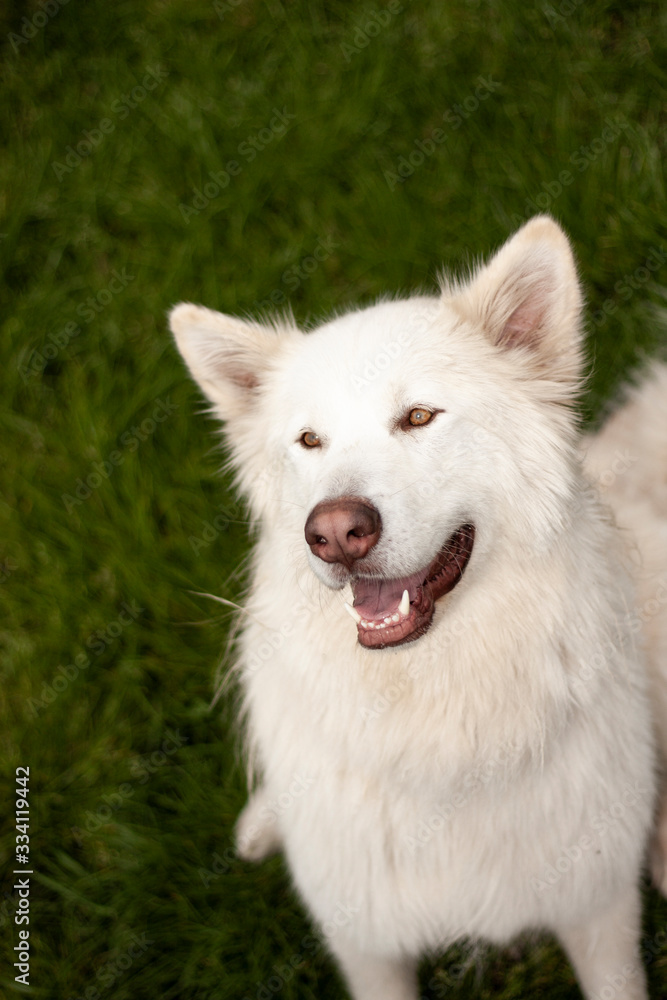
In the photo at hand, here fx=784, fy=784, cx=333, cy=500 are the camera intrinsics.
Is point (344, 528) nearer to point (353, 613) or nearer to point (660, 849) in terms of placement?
point (353, 613)

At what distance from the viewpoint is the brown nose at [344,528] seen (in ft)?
5.29

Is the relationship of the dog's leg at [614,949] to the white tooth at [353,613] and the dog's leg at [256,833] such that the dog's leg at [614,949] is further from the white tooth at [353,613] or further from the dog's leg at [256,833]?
the white tooth at [353,613]

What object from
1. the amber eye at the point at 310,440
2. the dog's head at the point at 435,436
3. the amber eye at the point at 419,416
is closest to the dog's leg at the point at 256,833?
the dog's head at the point at 435,436

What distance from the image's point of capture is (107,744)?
3.16 m

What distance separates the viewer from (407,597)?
68.6 inches

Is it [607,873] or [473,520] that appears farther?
[607,873]

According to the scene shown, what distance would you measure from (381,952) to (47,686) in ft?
5.86

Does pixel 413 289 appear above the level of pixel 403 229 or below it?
below

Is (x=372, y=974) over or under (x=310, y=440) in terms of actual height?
under

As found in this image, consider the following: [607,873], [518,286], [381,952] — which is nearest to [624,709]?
[607,873]

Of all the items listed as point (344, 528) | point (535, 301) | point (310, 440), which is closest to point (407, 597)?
point (344, 528)

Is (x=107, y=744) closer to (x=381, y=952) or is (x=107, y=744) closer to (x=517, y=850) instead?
(x=381, y=952)

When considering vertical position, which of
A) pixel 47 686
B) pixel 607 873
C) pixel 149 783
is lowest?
pixel 607 873

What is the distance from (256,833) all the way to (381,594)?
145 centimetres
